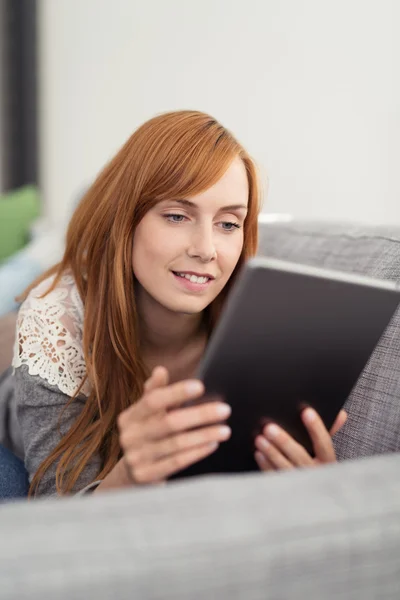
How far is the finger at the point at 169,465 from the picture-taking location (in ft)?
2.18

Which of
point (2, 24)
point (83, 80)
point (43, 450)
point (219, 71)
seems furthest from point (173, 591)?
point (2, 24)

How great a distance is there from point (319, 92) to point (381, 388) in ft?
4.32

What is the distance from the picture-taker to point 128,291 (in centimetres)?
107

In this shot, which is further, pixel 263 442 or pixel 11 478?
pixel 11 478

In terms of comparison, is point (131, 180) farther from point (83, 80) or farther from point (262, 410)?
point (83, 80)

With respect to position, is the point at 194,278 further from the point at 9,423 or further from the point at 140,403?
the point at 9,423

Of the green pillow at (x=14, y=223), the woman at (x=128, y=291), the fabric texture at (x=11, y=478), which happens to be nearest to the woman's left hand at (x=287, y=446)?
the woman at (x=128, y=291)

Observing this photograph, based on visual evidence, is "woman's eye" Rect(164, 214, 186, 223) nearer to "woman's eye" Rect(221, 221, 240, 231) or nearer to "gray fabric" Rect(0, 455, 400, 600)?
"woman's eye" Rect(221, 221, 240, 231)

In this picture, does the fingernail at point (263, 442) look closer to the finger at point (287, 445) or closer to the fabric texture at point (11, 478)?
the finger at point (287, 445)

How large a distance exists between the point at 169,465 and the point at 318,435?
0.62ft

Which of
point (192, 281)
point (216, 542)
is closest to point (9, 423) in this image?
point (192, 281)

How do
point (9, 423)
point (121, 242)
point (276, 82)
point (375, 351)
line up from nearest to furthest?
point (375, 351), point (121, 242), point (9, 423), point (276, 82)

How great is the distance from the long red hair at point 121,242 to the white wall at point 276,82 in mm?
895

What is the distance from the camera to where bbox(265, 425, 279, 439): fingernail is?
2.43ft
